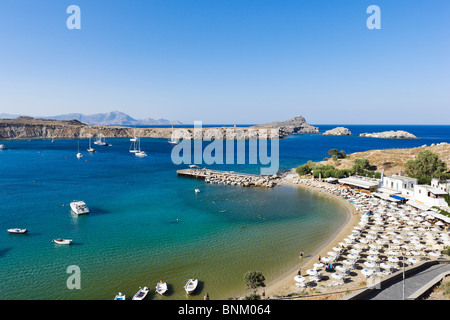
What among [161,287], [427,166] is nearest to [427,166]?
[427,166]

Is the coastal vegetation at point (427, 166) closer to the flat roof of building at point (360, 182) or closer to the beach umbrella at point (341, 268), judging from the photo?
the flat roof of building at point (360, 182)

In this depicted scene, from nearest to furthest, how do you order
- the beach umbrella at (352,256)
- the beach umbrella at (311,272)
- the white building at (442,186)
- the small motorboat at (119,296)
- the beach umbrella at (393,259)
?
the small motorboat at (119,296), the beach umbrella at (311,272), the beach umbrella at (393,259), the beach umbrella at (352,256), the white building at (442,186)

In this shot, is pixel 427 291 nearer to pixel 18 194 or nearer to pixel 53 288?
pixel 53 288

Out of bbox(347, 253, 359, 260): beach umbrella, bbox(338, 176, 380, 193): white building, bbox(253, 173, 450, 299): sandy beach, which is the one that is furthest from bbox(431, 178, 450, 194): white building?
bbox(347, 253, 359, 260): beach umbrella

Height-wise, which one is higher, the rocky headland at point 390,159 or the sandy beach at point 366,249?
the rocky headland at point 390,159

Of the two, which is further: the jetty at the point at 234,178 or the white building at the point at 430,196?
the jetty at the point at 234,178

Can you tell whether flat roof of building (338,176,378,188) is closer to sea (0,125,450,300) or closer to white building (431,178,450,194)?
sea (0,125,450,300)

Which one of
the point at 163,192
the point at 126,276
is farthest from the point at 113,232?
the point at 163,192

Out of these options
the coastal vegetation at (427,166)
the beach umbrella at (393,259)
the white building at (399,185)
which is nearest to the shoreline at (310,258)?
the beach umbrella at (393,259)
